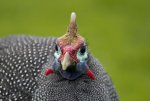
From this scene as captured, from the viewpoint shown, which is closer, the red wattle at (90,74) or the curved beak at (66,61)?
the curved beak at (66,61)

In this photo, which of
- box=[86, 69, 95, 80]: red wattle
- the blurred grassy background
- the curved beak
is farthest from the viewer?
the blurred grassy background

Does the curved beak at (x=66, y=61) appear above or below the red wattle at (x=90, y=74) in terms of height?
above

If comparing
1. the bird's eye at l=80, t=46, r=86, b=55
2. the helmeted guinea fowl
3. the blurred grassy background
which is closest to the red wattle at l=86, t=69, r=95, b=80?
the helmeted guinea fowl

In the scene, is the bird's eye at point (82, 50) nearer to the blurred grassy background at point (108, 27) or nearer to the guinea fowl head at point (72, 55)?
the guinea fowl head at point (72, 55)

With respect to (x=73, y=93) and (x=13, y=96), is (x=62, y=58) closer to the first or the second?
(x=73, y=93)

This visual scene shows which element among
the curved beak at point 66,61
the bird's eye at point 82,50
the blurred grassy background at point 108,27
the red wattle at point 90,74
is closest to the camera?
the curved beak at point 66,61

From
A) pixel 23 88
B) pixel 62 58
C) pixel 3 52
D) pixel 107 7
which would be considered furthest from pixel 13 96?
pixel 107 7

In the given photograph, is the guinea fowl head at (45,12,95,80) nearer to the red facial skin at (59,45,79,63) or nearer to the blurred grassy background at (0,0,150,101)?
the red facial skin at (59,45,79,63)

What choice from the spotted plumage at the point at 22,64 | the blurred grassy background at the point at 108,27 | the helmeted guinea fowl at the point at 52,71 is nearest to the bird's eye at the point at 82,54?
the helmeted guinea fowl at the point at 52,71

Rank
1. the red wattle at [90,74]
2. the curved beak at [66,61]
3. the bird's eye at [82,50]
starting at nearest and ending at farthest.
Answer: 1. the curved beak at [66,61]
2. the bird's eye at [82,50]
3. the red wattle at [90,74]
